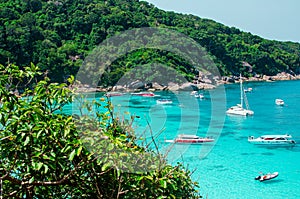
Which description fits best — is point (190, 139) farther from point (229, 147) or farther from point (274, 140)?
point (274, 140)

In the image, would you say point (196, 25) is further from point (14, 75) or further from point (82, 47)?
point (14, 75)

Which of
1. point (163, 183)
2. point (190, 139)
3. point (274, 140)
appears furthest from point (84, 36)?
point (163, 183)

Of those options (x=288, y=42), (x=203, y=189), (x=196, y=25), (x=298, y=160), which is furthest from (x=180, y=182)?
(x=288, y=42)

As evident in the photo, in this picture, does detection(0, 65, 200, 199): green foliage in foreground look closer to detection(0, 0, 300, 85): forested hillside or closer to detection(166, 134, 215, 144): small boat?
detection(166, 134, 215, 144): small boat

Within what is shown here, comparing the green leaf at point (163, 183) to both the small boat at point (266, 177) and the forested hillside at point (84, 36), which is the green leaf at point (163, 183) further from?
the forested hillside at point (84, 36)

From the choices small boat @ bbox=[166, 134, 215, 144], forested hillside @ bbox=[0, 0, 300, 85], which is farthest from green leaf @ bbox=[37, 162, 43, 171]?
forested hillside @ bbox=[0, 0, 300, 85]

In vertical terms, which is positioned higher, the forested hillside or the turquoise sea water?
the forested hillside
